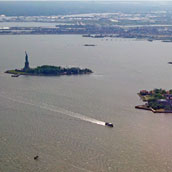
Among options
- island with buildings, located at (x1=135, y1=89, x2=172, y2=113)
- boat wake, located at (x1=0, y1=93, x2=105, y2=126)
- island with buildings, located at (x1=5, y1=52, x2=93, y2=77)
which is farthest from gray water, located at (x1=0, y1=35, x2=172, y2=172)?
island with buildings, located at (x1=5, y1=52, x2=93, y2=77)

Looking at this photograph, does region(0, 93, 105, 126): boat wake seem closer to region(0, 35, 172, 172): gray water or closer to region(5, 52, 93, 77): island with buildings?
region(0, 35, 172, 172): gray water

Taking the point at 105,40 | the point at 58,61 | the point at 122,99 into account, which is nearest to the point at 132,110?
the point at 122,99

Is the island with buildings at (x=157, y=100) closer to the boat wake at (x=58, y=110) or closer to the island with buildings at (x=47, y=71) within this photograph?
the boat wake at (x=58, y=110)

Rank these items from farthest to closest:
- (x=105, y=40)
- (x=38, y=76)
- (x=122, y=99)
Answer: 1. (x=105, y=40)
2. (x=38, y=76)
3. (x=122, y=99)

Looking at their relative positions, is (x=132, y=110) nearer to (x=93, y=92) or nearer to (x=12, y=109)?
(x=93, y=92)

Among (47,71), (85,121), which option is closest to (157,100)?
(85,121)

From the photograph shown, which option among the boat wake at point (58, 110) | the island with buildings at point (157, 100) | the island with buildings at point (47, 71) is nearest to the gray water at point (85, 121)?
the boat wake at point (58, 110)

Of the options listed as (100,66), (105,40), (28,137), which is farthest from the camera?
(105,40)
